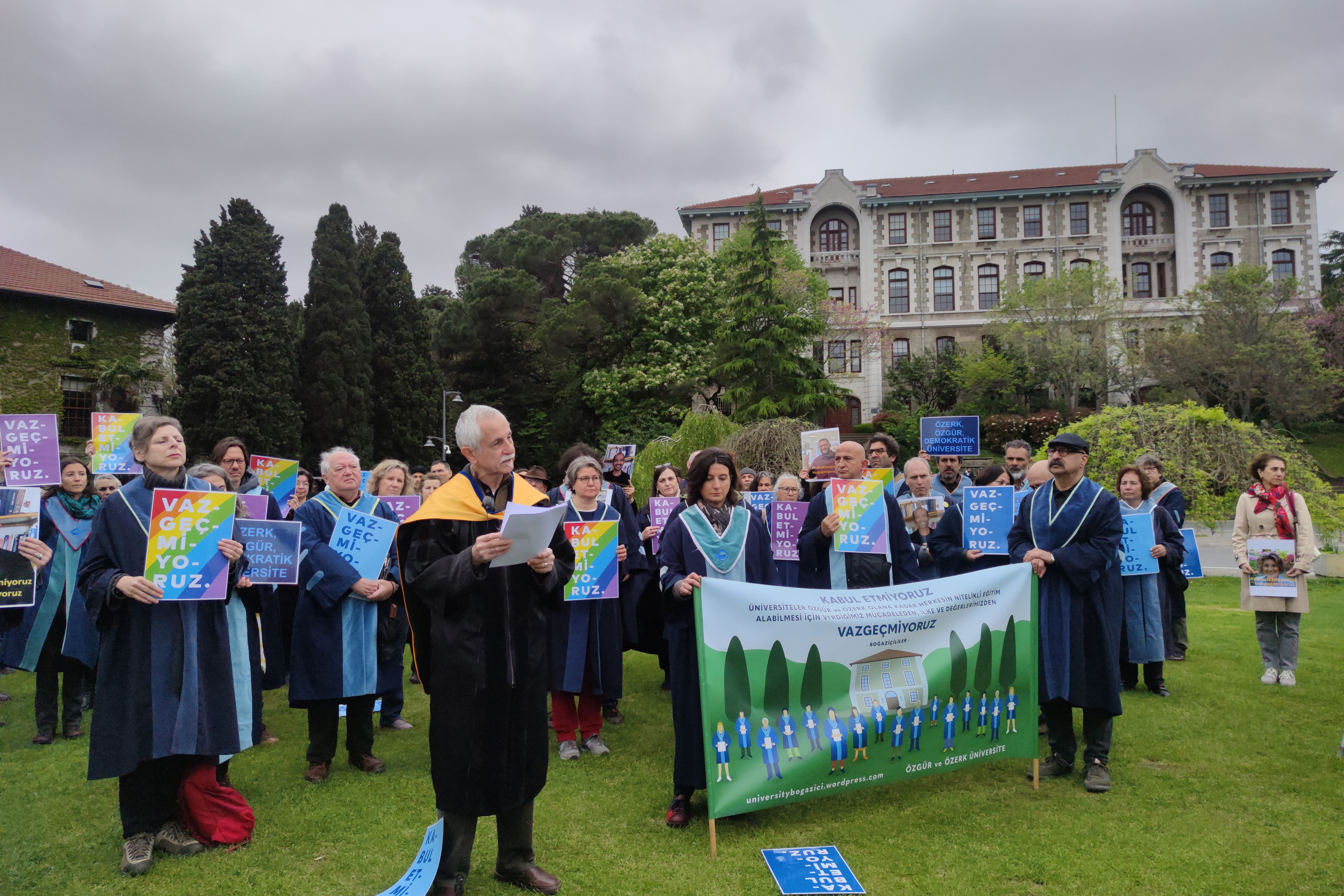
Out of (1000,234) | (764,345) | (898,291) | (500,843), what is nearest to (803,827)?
(500,843)

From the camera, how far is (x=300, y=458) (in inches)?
1228

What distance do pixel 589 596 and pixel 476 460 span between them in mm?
2582

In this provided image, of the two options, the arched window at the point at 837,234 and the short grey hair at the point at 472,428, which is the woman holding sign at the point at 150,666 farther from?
the arched window at the point at 837,234

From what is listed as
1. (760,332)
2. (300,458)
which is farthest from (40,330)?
(760,332)

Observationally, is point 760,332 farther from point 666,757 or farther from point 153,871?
point 153,871

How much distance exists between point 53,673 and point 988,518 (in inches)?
289

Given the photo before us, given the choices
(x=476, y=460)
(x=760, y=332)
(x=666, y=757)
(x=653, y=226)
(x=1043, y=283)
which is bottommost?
(x=666, y=757)

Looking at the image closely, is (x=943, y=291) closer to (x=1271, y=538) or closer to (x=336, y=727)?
(x=1271, y=538)

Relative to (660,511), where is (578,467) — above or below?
above

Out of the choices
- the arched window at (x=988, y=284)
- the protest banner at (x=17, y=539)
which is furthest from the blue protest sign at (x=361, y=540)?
the arched window at (x=988, y=284)

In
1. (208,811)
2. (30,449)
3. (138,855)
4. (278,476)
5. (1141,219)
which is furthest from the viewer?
(1141,219)

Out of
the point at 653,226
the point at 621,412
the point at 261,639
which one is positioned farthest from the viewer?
the point at 653,226

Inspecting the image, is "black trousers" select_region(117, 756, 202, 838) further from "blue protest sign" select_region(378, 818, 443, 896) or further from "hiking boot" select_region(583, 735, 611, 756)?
"hiking boot" select_region(583, 735, 611, 756)

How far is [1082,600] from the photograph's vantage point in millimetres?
5219
